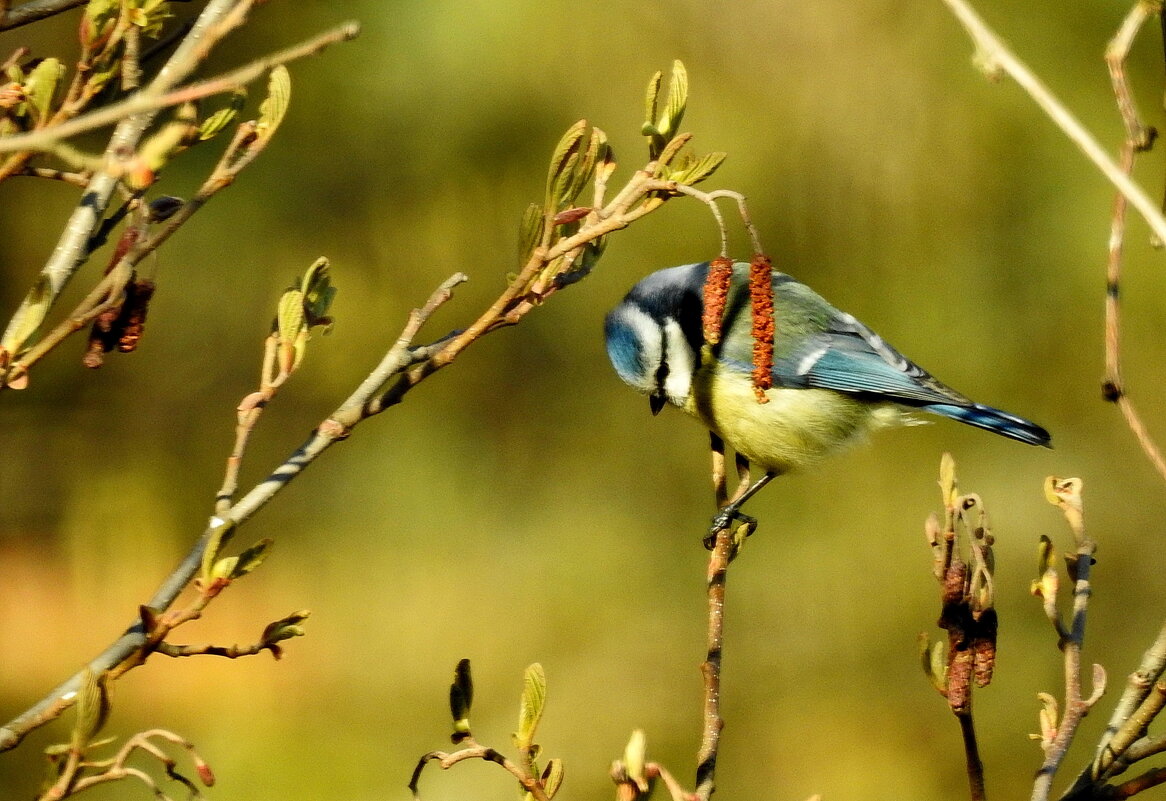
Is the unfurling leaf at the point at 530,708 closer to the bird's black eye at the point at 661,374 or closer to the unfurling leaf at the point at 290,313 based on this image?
the unfurling leaf at the point at 290,313

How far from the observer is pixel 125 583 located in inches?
104

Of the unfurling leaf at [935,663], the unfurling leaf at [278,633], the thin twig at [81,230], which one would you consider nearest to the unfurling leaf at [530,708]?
the unfurling leaf at [278,633]

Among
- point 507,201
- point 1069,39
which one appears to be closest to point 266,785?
point 507,201

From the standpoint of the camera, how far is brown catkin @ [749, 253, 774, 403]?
1.01 meters

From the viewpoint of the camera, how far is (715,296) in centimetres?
107

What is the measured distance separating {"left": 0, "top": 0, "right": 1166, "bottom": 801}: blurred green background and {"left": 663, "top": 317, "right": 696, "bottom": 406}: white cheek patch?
734 millimetres

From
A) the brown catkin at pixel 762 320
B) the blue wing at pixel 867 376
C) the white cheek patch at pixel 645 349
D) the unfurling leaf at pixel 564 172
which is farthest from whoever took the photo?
the blue wing at pixel 867 376

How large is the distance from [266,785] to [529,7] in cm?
188

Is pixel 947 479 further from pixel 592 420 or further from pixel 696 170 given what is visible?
pixel 592 420

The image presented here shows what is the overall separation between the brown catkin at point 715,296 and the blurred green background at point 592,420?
65.6 inches

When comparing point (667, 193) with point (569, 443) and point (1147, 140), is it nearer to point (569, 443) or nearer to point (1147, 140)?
point (1147, 140)

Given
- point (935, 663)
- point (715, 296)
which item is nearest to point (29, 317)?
point (715, 296)

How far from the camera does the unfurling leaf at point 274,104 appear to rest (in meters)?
0.85

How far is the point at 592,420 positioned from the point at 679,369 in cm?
92
